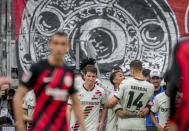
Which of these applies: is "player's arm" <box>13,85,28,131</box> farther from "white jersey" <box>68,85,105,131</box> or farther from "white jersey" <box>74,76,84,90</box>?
"white jersey" <box>68,85,105,131</box>

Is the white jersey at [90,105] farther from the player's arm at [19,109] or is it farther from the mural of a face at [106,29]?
the player's arm at [19,109]

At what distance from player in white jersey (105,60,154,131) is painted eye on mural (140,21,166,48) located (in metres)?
3.64

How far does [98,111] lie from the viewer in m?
9.55

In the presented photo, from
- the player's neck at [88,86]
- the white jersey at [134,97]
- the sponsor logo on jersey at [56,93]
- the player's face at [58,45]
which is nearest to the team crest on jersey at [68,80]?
the sponsor logo on jersey at [56,93]

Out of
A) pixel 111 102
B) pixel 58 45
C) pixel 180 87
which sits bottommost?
pixel 111 102

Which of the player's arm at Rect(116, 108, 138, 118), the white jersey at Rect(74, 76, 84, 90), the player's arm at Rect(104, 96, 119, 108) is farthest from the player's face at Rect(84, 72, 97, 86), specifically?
the player's arm at Rect(116, 108, 138, 118)

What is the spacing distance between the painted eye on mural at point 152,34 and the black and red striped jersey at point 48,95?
6.67 meters

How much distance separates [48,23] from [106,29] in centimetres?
143

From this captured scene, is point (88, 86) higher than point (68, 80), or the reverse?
point (68, 80)

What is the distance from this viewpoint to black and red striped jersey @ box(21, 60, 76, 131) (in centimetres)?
594

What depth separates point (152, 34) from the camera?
12594mm

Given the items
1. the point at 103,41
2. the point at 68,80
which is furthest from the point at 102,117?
the point at 68,80

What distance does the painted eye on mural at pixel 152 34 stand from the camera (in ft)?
41.0

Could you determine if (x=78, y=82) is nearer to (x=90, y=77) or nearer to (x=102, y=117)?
(x=90, y=77)
